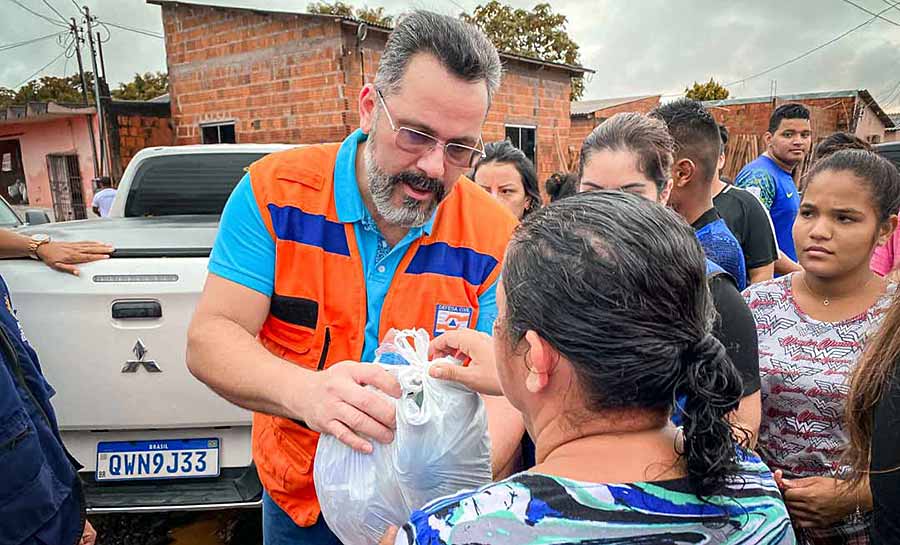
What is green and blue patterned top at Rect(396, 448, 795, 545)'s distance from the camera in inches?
33.6

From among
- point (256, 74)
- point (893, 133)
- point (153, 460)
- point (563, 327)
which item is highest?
point (256, 74)

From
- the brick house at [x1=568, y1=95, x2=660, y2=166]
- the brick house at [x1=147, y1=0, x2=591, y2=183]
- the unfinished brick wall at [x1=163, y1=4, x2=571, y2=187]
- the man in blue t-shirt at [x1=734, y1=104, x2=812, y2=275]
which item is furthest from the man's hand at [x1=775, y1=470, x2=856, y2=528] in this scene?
the unfinished brick wall at [x1=163, y1=4, x2=571, y2=187]

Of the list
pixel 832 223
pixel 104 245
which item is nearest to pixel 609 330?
pixel 832 223

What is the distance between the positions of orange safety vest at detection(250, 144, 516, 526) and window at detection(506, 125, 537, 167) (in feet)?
34.3

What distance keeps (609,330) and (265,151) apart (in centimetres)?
422

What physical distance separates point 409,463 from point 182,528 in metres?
2.90

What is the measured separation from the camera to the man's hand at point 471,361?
1.25m

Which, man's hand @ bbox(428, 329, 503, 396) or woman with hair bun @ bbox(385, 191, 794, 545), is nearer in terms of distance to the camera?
woman with hair bun @ bbox(385, 191, 794, 545)

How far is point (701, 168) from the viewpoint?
2670 millimetres

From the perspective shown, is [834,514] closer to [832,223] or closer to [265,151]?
[832,223]

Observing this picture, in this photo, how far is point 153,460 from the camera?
2607 millimetres

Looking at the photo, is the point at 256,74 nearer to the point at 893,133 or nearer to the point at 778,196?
the point at 778,196

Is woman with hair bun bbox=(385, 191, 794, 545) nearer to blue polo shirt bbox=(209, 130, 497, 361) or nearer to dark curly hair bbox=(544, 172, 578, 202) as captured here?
blue polo shirt bbox=(209, 130, 497, 361)

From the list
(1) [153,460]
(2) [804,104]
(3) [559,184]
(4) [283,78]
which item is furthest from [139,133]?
(2) [804,104]
